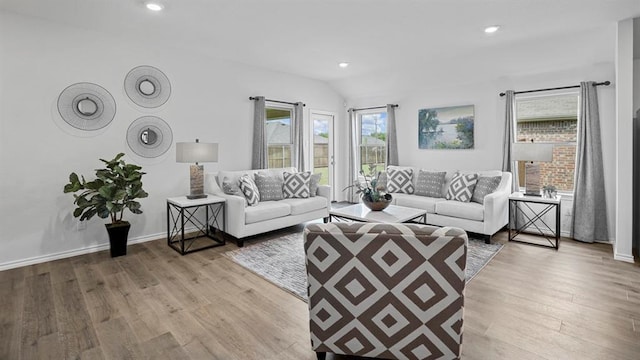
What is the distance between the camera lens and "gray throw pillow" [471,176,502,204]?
443cm

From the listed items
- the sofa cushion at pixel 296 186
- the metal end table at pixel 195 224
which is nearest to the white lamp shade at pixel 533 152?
the sofa cushion at pixel 296 186

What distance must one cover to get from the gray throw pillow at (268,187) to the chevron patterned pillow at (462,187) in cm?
241

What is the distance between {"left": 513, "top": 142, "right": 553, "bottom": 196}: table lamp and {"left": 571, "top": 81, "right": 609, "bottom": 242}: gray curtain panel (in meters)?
0.51

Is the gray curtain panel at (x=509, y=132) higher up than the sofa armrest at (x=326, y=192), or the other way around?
the gray curtain panel at (x=509, y=132)

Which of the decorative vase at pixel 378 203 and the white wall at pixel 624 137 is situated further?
the decorative vase at pixel 378 203

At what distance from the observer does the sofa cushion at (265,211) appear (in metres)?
4.11

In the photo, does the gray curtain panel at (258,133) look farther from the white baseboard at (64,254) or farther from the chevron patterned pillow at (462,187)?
the chevron patterned pillow at (462,187)

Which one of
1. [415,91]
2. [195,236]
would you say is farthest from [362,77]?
[195,236]

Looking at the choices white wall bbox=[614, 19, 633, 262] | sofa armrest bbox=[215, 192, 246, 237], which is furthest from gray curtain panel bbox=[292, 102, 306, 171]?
white wall bbox=[614, 19, 633, 262]

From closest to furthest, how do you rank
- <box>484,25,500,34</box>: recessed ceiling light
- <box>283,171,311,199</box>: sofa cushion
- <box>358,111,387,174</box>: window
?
<box>484,25,500,34</box>: recessed ceiling light
<box>283,171,311,199</box>: sofa cushion
<box>358,111,387,174</box>: window

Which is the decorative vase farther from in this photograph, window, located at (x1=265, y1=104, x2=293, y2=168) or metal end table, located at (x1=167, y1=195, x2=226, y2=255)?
window, located at (x1=265, y1=104, x2=293, y2=168)

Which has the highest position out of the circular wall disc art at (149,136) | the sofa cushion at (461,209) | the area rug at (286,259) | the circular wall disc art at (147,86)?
the circular wall disc art at (147,86)

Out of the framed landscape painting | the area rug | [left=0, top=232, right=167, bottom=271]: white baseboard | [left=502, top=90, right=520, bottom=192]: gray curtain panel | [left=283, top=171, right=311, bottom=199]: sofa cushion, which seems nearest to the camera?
the area rug

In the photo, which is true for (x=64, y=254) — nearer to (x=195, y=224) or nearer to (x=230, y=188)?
(x=195, y=224)
